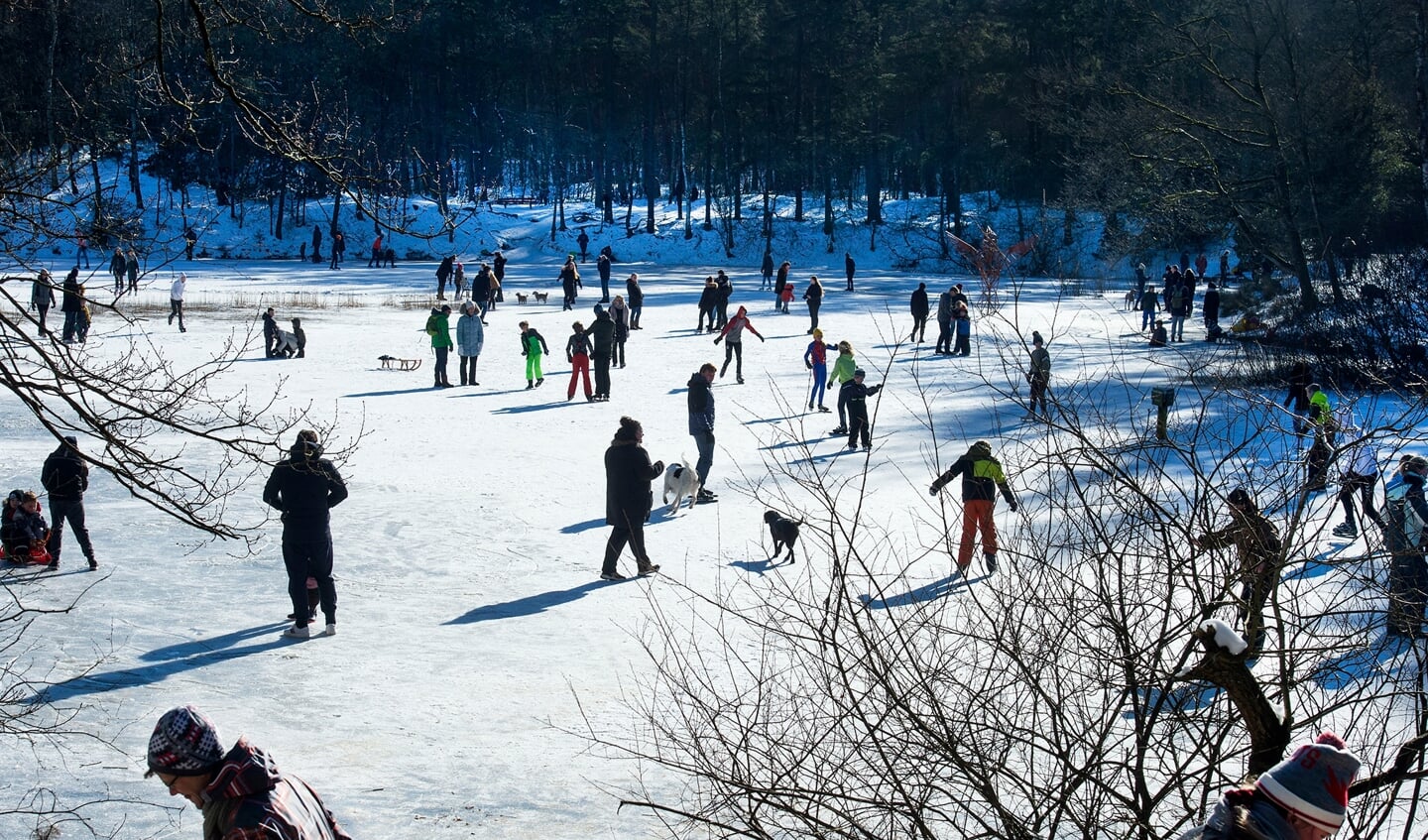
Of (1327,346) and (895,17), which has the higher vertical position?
(895,17)

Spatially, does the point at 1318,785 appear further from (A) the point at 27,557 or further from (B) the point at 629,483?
(A) the point at 27,557

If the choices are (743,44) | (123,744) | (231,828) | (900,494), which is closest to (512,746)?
(123,744)

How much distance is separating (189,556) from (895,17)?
55.7 metres

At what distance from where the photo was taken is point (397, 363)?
25203mm

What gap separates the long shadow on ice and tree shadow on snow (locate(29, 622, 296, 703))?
149 cm

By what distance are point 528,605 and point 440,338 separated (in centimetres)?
1219

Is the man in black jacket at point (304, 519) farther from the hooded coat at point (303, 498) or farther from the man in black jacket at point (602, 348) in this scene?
the man in black jacket at point (602, 348)

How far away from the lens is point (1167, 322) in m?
32.4

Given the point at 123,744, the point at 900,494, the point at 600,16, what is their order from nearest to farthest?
the point at 123,744 → the point at 900,494 → the point at 600,16

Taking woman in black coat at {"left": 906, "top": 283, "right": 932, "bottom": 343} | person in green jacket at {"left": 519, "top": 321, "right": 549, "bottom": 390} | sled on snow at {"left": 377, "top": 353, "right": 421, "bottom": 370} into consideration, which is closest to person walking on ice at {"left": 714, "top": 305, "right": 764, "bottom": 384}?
person in green jacket at {"left": 519, "top": 321, "right": 549, "bottom": 390}

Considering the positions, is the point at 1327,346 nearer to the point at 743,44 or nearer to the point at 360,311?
the point at 360,311

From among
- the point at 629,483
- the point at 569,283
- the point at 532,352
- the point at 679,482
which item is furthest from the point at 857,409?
the point at 569,283

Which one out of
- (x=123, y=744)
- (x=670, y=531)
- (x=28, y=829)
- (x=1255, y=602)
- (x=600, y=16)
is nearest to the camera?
(x=1255, y=602)

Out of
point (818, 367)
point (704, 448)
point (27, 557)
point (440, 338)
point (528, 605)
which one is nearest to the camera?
point (528, 605)
